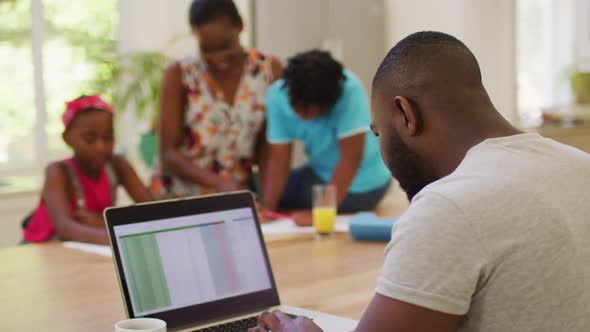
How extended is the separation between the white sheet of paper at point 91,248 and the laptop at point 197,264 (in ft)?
2.24

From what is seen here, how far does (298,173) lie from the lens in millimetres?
2830

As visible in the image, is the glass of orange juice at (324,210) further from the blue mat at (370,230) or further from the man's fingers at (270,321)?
the man's fingers at (270,321)

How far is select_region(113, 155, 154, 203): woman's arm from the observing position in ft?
8.48

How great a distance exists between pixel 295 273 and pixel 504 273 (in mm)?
981

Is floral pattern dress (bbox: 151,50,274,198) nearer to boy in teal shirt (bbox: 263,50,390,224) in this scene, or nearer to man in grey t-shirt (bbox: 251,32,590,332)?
boy in teal shirt (bbox: 263,50,390,224)

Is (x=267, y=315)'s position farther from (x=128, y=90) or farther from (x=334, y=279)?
(x=128, y=90)

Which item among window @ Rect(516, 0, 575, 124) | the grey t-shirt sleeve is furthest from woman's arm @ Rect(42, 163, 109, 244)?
window @ Rect(516, 0, 575, 124)

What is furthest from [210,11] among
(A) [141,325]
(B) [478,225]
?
(B) [478,225]

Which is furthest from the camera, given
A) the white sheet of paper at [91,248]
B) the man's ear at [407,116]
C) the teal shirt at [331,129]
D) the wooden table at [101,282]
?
the teal shirt at [331,129]

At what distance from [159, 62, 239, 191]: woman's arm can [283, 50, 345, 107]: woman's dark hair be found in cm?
50

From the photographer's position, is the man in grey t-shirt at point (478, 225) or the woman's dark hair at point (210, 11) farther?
the woman's dark hair at point (210, 11)

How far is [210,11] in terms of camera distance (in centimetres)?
265

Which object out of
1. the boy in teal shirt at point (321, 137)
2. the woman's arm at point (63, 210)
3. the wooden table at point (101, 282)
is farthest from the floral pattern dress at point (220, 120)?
the wooden table at point (101, 282)

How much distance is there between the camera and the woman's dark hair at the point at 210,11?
265 cm
